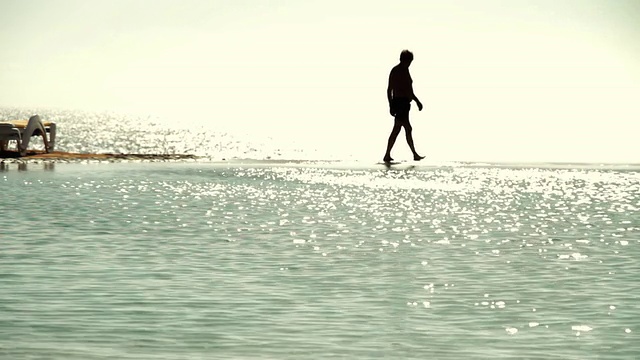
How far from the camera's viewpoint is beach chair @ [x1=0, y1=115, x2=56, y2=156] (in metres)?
36.7

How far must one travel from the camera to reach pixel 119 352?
331 inches

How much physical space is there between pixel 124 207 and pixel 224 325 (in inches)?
519

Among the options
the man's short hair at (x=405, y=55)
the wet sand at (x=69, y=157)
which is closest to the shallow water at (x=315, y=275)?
the man's short hair at (x=405, y=55)

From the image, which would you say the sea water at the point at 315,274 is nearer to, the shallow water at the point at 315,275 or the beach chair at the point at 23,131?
the shallow water at the point at 315,275

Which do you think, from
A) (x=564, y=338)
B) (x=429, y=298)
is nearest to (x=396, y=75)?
(x=429, y=298)

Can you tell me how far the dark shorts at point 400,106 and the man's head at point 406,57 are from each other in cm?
92

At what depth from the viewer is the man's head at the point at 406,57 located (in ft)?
103

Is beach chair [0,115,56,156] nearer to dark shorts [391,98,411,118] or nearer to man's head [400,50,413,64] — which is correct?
dark shorts [391,98,411,118]

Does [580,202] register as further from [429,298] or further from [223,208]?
[429,298]

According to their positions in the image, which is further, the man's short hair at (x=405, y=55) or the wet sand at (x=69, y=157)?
the wet sand at (x=69, y=157)

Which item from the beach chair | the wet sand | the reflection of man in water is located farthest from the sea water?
the wet sand

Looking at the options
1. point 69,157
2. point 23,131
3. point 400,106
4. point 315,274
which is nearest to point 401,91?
point 400,106

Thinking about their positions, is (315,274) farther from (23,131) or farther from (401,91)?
(23,131)

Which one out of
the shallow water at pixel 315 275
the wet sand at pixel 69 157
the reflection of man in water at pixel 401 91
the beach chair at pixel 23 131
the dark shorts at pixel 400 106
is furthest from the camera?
the wet sand at pixel 69 157
